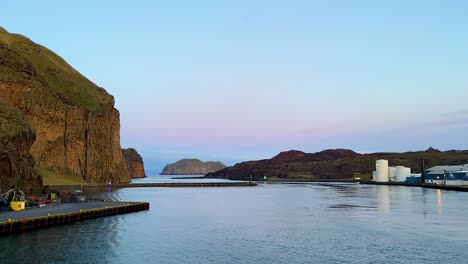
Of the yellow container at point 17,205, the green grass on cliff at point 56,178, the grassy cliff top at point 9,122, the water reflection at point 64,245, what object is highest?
the grassy cliff top at point 9,122


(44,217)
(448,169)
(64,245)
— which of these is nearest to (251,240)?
(64,245)

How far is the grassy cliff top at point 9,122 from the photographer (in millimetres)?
95750

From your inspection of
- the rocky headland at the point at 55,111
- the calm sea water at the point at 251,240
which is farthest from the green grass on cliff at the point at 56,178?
the calm sea water at the point at 251,240

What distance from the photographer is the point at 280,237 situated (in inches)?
1951

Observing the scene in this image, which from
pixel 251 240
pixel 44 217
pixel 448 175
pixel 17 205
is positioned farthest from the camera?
pixel 448 175

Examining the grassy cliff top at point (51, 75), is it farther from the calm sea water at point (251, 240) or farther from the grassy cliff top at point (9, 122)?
the calm sea water at point (251, 240)

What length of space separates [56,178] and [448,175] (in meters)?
140

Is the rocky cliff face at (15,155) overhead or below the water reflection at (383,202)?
overhead

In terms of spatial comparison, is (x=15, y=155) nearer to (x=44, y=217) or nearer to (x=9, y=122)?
(x=9, y=122)

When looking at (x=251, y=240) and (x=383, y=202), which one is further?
(x=383, y=202)

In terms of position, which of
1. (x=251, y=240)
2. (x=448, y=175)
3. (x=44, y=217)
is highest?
(x=448, y=175)

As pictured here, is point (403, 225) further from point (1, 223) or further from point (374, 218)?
point (1, 223)

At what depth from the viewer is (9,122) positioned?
100000mm

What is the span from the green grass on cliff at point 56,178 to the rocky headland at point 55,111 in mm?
1560
